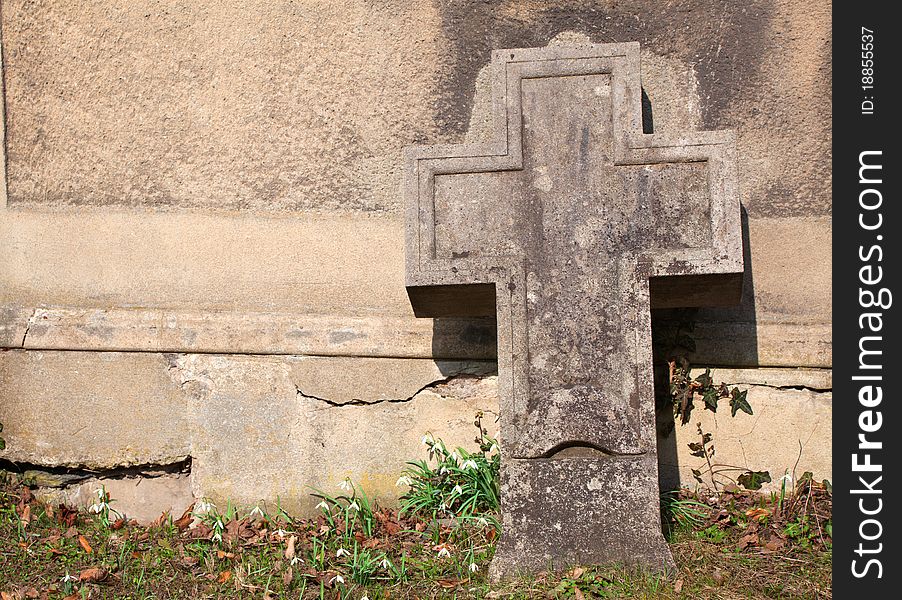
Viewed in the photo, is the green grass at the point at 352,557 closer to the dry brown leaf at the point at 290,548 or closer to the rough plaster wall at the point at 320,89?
the dry brown leaf at the point at 290,548

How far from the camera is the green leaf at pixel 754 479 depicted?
150 inches

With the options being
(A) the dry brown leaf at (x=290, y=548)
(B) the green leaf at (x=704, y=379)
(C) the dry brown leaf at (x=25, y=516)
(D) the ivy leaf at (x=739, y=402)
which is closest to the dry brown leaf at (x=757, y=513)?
(D) the ivy leaf at (x=739, y=402)

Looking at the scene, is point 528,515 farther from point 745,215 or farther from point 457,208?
point 745,215

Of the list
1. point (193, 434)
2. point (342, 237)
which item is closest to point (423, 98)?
point (342, 237)

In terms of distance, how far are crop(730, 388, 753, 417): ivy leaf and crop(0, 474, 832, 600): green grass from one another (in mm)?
367

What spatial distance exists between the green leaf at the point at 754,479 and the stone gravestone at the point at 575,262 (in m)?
0.79

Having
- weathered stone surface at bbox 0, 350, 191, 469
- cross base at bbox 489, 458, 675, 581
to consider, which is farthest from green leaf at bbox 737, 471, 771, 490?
weathered stone surface at bbox 0, 350, 191, 469

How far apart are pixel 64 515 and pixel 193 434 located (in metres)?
0.65

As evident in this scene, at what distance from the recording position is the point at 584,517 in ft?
10.6

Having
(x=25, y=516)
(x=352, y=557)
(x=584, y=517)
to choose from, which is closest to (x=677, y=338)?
(x=584, y=517)

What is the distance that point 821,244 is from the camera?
153 inches

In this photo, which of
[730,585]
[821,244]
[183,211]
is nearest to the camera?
[730,585]

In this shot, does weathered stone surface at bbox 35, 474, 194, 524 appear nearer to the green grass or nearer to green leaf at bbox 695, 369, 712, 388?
the green grass

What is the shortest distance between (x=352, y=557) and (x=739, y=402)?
172 centimetres
